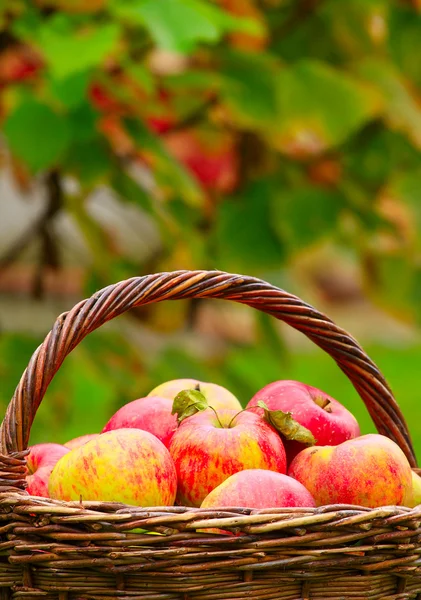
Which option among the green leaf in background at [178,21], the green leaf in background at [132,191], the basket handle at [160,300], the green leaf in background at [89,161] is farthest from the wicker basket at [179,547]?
the green leaf in background at [132,191]

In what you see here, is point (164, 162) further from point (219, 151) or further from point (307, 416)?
point (307, 416)

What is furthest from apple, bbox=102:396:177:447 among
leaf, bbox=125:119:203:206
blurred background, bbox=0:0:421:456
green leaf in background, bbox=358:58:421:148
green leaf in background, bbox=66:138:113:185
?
green leaf in background, bbox=358:58:421:148

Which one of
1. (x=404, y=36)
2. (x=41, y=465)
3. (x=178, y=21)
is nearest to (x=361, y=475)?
(x=41, y=465)

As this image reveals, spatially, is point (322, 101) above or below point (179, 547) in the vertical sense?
above

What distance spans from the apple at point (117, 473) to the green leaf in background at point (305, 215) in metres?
1.29

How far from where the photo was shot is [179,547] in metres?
0.98

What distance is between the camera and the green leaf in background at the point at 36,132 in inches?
82.6

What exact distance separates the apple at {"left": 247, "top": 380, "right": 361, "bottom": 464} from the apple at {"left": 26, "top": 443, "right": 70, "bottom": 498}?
244mm

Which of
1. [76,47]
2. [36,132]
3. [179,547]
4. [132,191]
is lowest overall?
[179,547]

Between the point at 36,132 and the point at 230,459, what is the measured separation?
1.19 meters

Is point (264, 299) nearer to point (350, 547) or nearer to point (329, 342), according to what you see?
point (329, 342)

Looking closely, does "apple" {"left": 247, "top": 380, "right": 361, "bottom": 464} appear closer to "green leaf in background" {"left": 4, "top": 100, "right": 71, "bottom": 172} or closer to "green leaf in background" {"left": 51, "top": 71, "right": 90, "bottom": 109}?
"green leaf in background" {"left": 51, "top": 71, "right": 90, "bottom": 109}

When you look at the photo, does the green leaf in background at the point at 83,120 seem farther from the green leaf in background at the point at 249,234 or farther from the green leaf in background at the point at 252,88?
the green leaf in background at the point at 249,234

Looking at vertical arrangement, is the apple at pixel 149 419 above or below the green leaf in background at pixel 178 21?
below
